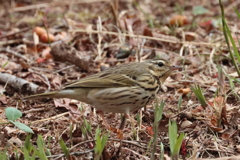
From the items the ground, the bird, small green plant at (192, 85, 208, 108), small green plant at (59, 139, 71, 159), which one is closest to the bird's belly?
the bird

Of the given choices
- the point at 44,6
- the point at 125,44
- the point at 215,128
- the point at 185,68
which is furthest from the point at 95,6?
the point at 215,128

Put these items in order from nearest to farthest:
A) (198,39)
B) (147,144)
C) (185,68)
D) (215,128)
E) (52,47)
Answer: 1. (147,144)
2. (215,128)
3. (185,68)
4. (52,47)
5. (198,39)

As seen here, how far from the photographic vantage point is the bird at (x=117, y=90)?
408 cm

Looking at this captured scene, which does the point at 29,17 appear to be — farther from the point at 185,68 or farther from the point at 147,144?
the point at 147,144

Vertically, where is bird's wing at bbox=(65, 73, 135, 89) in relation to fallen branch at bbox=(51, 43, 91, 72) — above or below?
above

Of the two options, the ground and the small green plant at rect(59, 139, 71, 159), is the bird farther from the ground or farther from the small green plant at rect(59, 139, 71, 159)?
the small green plant at rect(59, 139, 71, 159)

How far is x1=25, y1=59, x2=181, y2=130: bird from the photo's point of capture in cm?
408

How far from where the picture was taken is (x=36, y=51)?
661cm

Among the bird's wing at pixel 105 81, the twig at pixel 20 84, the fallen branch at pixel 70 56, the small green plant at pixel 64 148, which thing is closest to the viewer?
the small green plant at pixel 64 148

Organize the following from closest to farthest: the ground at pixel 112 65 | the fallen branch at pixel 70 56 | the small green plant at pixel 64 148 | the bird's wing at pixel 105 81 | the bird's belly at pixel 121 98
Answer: the small green plant at pixel 64 148 < the ground at pixel 112 65 < the bird's belly at pixel 121 98 < the bird's wing at pixel 105 81 < the fallen branch at pixel 70 56

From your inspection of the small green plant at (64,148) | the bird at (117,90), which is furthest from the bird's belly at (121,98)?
the small green plant at (64,148)

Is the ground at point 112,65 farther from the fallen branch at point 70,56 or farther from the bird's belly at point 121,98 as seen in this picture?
the bird's belly at point 121,98

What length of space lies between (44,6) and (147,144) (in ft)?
21.0

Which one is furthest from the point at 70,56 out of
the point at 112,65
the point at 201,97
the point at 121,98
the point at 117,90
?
the point at 201,97
